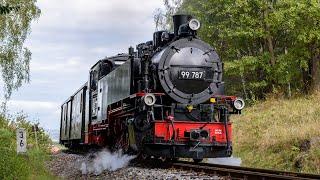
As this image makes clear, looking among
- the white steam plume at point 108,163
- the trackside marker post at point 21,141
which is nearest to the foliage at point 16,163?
the trackside marker post at point 21,141

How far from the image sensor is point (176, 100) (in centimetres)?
1161

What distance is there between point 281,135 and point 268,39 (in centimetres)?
1216

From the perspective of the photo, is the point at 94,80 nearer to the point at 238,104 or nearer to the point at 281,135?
the point at 238,104

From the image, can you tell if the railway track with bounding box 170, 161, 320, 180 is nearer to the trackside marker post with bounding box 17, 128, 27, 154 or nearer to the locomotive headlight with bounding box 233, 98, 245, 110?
the locomotive headlight with bounding box 233, 98, 245, 110

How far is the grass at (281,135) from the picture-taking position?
41.3 ft

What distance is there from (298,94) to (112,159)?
14005 millimetres

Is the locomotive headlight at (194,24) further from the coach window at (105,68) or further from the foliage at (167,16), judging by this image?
the foliage at (167,16)

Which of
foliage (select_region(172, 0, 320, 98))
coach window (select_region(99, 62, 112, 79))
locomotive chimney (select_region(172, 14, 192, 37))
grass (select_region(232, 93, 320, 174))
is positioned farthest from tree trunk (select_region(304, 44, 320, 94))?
locomotive chimney (select_region(172, 14, 192, 37))

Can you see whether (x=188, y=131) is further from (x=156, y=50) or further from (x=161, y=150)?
(x=156, y=50)

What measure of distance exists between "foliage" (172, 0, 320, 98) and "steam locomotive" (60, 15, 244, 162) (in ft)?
41.0

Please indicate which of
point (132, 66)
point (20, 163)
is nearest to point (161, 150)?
point (132, 66)

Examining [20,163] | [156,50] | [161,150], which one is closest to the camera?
[20,163]

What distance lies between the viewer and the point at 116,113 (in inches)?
518

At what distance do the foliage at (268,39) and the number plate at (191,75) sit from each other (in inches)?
502
